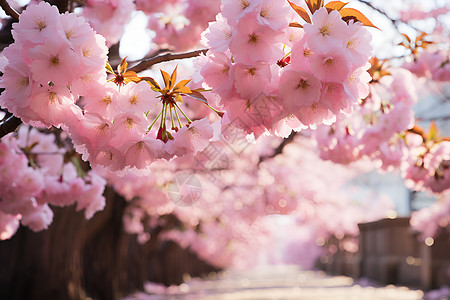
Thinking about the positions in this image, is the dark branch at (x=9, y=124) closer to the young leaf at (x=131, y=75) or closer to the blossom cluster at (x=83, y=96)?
the blossom cluster at (x=83, y=96)

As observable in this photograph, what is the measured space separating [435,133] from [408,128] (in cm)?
30

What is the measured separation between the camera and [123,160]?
2340 millimetres

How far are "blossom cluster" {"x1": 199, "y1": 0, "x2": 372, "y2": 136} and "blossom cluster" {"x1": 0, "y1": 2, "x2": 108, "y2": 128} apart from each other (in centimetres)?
43

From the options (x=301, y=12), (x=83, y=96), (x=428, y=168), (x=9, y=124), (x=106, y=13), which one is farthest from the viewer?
(x=428, y=168)

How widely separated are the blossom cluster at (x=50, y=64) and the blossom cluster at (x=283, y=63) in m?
0.43

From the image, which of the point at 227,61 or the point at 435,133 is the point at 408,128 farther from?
the point at 227,61

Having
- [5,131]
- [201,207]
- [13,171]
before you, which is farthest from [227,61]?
[201,207]

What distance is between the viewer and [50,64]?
6.75 feet

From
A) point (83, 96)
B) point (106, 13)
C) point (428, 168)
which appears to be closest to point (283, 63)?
point (83, 96)

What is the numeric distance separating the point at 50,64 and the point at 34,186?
8.49 feet

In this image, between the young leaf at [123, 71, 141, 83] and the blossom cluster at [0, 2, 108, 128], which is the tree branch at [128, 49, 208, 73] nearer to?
the young leaf at [123, 71, 141, 83]

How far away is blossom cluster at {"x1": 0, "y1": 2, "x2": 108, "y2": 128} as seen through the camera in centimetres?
204

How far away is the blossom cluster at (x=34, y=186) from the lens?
4293mm

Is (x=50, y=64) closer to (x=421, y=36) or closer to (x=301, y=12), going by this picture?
(x=301, y=12)
